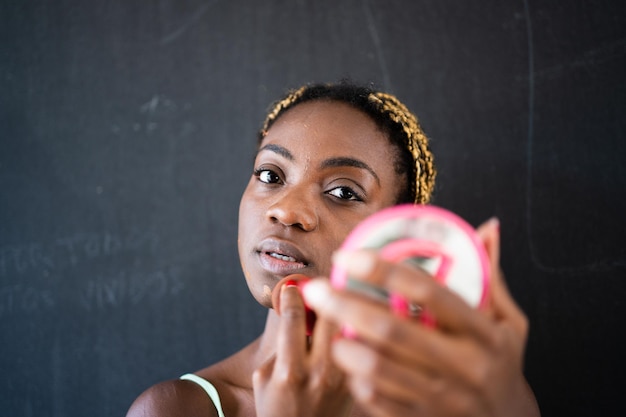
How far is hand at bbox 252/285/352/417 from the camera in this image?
1.72 ft

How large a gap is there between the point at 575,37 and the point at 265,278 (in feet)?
2.56

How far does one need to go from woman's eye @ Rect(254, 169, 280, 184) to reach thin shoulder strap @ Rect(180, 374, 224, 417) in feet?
1.23

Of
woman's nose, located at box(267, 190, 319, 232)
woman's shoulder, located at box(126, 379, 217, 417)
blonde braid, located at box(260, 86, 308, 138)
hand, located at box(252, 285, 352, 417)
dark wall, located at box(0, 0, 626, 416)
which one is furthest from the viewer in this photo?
dark wall, located at box(0, 0, 626, 416)

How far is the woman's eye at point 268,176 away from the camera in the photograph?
89 centimetres

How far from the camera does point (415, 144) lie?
953 millimetres

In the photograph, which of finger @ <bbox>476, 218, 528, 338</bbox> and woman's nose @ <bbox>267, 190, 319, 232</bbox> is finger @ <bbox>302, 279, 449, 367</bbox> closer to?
finger @ <bbox>476, 218, 528, 338</bbox>

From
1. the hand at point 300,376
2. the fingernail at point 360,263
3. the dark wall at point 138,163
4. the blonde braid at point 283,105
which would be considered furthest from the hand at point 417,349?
the dark wall at point 138,163

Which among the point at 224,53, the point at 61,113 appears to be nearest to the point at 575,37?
the point at 224,53

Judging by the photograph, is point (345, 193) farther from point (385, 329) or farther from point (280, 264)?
point (385, 329)

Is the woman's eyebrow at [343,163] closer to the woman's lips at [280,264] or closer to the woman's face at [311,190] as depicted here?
the woman's face at [311,190]

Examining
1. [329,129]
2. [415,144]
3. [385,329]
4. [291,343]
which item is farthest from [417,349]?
[415,144]

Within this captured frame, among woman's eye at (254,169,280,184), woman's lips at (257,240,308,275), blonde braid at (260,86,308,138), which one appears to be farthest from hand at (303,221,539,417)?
blonde braid at (260,86,308,138)

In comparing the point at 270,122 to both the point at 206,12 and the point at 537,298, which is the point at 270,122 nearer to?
the point at 206,12

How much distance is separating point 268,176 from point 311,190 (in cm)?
12
